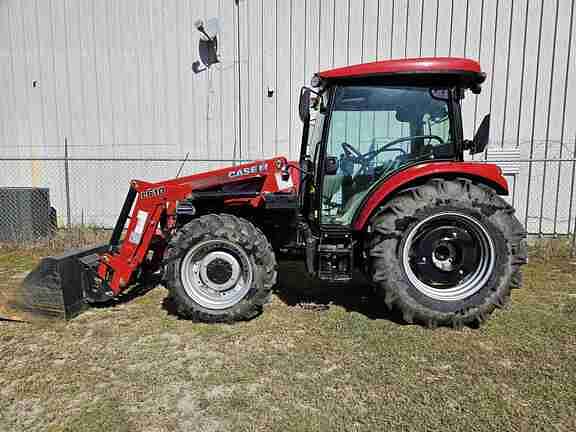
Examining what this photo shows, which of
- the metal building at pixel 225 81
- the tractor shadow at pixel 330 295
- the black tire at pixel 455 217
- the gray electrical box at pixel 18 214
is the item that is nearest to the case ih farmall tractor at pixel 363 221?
the black tire at pixel 455 217

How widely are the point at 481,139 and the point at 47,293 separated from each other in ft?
13.8

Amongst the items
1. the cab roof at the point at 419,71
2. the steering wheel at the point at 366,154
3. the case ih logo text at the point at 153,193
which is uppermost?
the cab roof at the point at 419,71

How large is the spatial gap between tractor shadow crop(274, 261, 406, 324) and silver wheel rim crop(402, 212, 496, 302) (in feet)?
1.50

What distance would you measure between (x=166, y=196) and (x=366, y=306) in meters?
2.28

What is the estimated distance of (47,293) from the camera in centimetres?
364

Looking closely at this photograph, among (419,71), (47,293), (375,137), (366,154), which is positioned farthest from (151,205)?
(419,71)

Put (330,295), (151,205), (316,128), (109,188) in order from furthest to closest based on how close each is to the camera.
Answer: (109,188) → (330,295) → (316,128) → (151,205)

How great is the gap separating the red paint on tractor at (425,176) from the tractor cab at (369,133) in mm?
59

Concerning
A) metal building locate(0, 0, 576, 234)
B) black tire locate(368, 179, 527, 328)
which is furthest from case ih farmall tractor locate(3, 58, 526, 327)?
metal building locate(0, 0, 576, 234)

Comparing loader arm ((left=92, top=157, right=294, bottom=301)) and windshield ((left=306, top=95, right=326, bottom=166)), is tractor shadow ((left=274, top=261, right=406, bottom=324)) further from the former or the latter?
windshield ((left=306, top=95, right=326, bottom=166))

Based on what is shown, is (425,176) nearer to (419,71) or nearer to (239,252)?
(419,71)

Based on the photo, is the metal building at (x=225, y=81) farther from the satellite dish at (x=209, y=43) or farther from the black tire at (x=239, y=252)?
the black tire at (x=239, y=252)

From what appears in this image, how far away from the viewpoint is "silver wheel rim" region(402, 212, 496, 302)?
348cm

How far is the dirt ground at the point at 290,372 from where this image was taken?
2.35 metres
